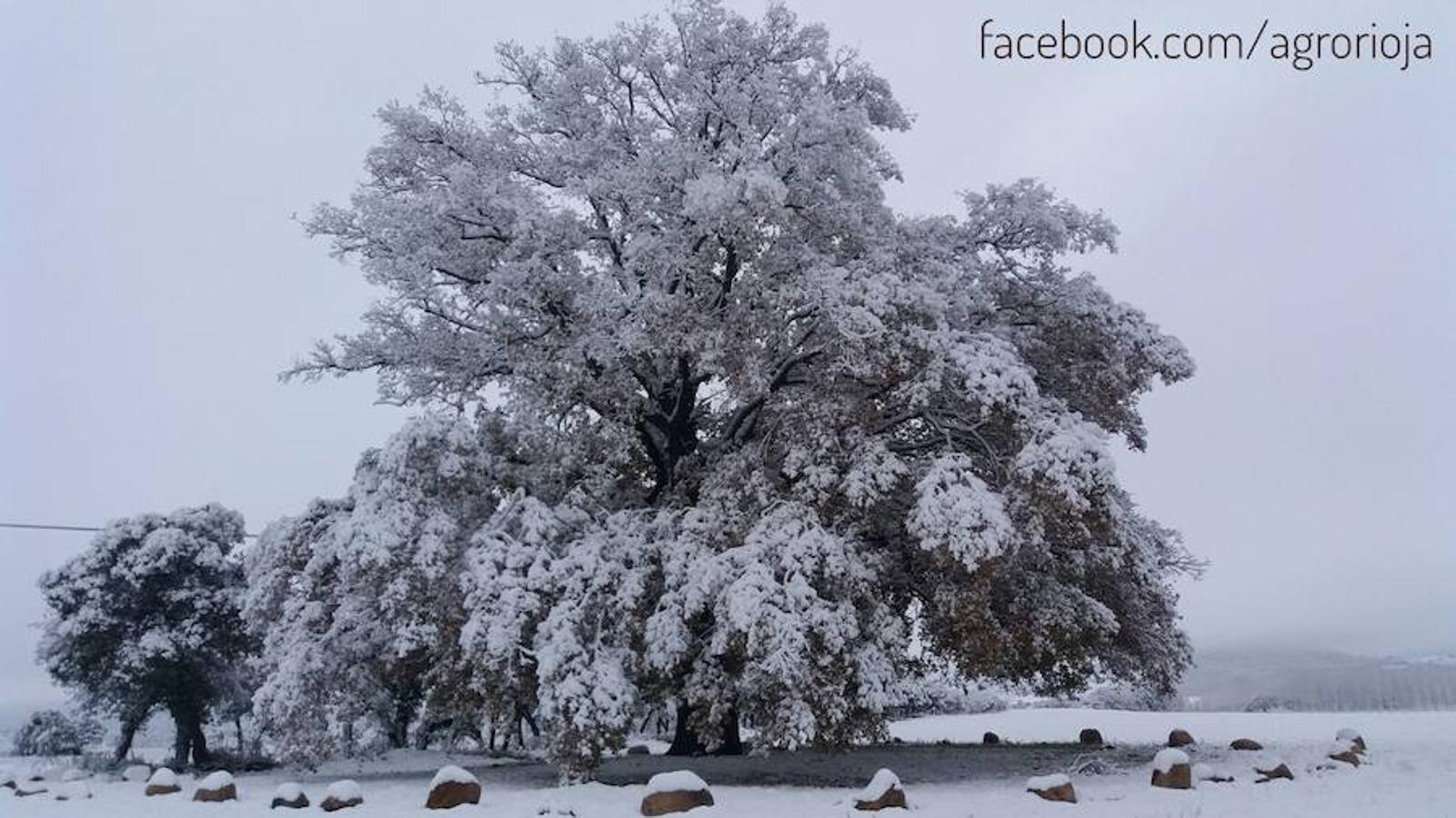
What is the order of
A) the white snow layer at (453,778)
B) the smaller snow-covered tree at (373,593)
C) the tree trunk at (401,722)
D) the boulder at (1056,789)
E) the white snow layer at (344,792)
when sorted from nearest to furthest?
the boulder at (1056,789) → the white snow layer at (453,778) → the white snow layer at (344,792) → the smaller snow-covered tree at (373,593) → the tree trunk at (401,722)

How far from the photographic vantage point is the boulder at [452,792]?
11438mm

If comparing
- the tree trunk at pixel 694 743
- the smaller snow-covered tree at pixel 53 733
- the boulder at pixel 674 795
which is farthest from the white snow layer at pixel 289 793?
the smaller snow-covered tree at pixel 53 733

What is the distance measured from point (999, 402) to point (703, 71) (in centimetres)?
765

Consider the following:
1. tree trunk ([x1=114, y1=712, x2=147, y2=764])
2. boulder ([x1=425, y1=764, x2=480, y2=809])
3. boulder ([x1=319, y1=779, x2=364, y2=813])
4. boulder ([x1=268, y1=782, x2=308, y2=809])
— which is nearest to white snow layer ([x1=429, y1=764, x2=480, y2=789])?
boulder ([x1=425, y1=764, x2=480, y2=809])

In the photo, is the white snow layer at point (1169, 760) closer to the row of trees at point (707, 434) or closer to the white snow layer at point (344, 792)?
the row of trees at point (707, 434)

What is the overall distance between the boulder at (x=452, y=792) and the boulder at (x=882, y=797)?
14.4 ft

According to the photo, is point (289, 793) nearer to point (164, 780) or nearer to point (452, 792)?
point (452, 792)

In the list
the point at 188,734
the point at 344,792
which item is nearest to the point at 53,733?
the point at 188,734

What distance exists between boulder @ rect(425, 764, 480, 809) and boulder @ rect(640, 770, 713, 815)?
210cm

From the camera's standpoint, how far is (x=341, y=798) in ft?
38.7

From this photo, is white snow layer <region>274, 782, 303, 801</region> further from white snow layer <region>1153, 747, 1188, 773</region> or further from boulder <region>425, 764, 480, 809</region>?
white snow layer <region>1153, 747, 1188, 773</region>

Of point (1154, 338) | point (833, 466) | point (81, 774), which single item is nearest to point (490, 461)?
point (833, 466)

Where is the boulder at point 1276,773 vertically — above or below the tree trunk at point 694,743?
above

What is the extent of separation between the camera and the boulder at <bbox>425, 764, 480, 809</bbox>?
11438 mm
